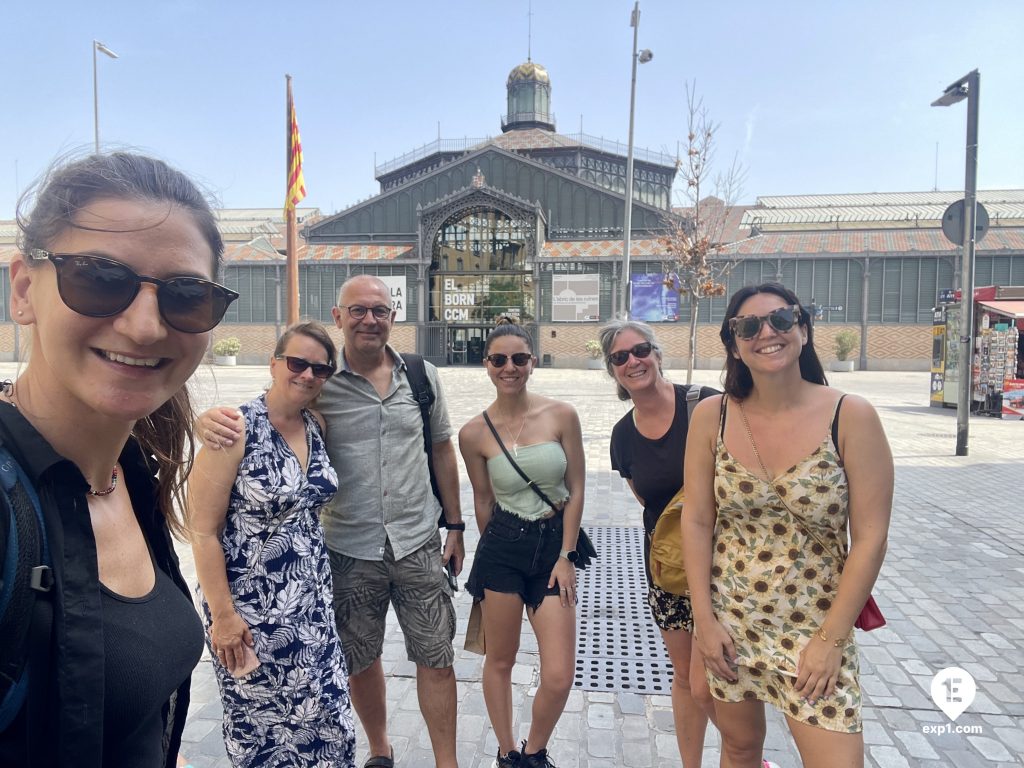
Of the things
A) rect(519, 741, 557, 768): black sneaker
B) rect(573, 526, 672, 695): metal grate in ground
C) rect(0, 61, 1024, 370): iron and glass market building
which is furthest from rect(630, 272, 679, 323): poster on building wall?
rect(519, 741, 557, 768): black sneaker

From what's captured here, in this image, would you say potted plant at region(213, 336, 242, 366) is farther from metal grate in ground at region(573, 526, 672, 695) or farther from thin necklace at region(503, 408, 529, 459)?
thin necklace at region(503, 408, 529, 459)

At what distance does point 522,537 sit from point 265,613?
118cm

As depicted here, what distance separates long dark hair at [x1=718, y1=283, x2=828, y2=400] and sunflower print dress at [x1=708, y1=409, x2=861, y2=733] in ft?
0.84

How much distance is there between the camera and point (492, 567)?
3033 mm

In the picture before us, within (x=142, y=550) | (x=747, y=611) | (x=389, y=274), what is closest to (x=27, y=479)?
(x=142, y=550)

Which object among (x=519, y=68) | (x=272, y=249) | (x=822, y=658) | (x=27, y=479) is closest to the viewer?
(x=27, y=479)

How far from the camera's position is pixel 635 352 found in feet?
9.89

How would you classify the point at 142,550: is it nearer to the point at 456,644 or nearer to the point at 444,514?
the point at 444,514

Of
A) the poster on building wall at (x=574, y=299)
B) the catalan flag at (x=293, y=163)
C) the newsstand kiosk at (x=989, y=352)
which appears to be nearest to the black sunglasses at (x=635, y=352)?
the catalan flag at (x=293, y=163)

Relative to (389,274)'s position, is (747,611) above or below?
below

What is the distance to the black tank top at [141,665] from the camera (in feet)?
4.13

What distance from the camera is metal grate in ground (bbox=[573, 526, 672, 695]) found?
383 centimetres

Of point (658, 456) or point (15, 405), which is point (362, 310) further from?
point (15, 405)

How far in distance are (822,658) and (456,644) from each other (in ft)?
9.29
